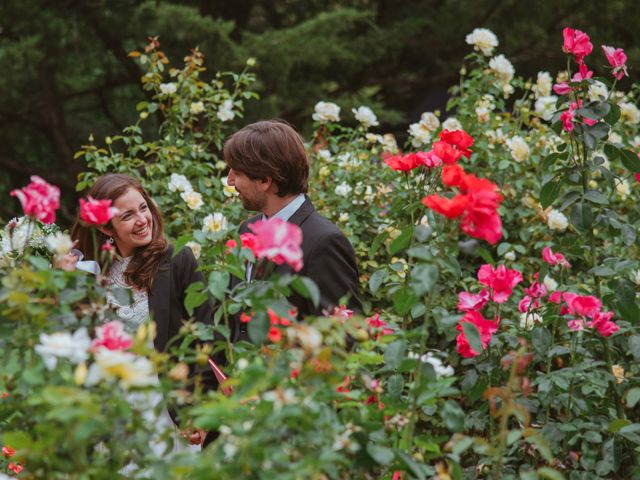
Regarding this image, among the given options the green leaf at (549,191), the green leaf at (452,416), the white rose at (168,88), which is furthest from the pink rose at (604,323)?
the white rose at (168,88)

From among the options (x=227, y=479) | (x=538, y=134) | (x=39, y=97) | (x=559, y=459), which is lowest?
(x=39, y=97)

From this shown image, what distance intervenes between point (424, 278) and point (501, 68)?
266 centimetres

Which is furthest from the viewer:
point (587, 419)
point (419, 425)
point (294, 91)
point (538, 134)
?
point (294, 91)

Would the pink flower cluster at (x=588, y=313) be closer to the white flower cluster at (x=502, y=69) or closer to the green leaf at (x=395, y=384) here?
the green leaf at (x=395, y=384)

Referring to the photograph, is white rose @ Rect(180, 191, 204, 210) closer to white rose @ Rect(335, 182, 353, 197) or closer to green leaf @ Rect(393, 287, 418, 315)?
white rose @ Rect(335, 182, 353, 197)

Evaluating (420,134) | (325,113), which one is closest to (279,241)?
(420,134)

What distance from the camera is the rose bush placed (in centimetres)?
131

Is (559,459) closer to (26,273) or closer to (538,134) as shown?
(26,273)

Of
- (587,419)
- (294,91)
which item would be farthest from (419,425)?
(294,91)

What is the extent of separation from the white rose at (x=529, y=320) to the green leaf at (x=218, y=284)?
1190 mm

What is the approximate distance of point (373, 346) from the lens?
1.70 m

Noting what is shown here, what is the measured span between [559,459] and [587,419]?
0.64 feet

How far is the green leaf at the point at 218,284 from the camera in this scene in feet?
5.38

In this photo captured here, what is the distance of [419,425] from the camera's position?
10.3 feet
